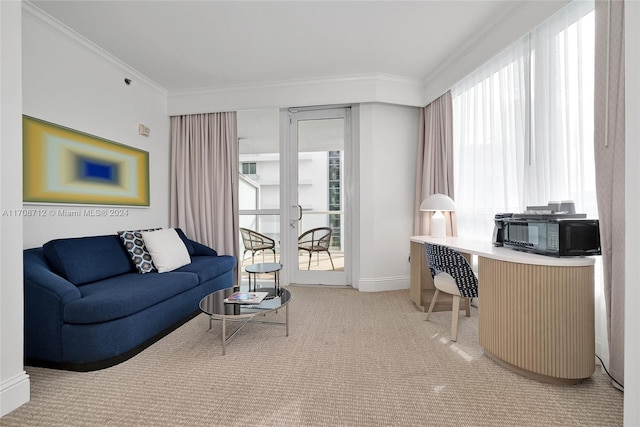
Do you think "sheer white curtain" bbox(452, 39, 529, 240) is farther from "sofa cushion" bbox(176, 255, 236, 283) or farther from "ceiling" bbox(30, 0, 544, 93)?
"sofa cushion" bbox(176, 255, 236, 283)

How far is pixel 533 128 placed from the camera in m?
2.27

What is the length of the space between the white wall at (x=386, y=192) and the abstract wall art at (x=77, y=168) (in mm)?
2674

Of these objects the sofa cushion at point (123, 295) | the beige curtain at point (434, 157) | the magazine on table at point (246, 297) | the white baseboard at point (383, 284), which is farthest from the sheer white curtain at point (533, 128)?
the sofa cushion at point (123, 295)

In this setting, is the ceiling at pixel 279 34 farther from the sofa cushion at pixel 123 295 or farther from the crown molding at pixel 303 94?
the sofa cushion at pixel 123 295

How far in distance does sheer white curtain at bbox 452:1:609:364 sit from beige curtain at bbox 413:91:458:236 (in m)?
0.12

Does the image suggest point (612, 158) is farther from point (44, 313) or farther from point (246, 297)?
point (44, 313)

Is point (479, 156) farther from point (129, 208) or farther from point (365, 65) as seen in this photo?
point (129, 208)

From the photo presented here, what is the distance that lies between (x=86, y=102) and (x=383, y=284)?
3689mm

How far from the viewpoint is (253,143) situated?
13.4 feet
